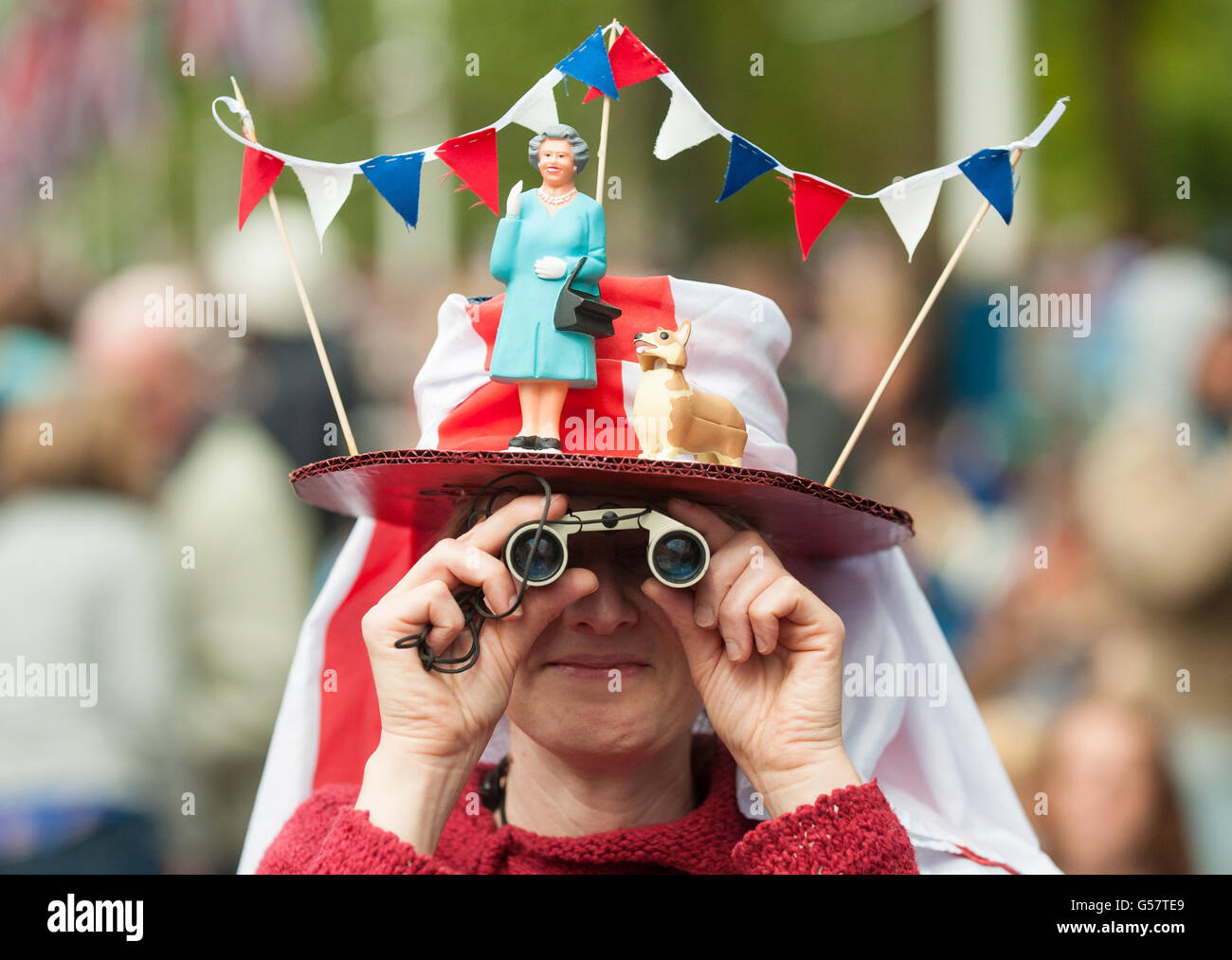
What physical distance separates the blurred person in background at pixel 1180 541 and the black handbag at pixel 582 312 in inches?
97.1

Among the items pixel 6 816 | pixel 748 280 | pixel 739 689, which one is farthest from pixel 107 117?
pixel 739 689

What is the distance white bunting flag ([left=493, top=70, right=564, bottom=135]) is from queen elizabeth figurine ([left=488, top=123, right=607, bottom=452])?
28mm

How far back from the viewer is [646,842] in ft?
7.49

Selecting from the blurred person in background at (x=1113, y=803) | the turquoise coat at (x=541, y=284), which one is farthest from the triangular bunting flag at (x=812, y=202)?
the blurred person in background at (x=1113, y=803)

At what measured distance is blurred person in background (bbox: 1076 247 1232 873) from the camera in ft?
13.3

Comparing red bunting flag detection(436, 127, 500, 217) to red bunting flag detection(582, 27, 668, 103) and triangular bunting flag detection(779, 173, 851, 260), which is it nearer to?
red bunting flag detection(582, 27, 668, 103)

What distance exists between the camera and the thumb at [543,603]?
2.11 metres

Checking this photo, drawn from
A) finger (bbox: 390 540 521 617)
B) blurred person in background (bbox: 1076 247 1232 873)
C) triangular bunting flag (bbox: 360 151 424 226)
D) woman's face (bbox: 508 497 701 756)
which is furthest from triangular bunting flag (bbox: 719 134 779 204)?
blurred person in background (bbox: 1076 247 1232 873)

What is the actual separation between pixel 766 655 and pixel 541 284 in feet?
2.22

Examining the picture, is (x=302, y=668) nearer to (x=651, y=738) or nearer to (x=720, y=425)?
(x=651, y=738)

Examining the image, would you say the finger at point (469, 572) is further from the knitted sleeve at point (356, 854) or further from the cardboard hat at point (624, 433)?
the knitted sleeve at point (356, 854)

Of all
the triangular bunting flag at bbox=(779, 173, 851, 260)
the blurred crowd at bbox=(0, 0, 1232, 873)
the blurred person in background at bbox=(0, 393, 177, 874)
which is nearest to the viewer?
the triangular bunting flag at bbox=(779, 173, 851, 260)
